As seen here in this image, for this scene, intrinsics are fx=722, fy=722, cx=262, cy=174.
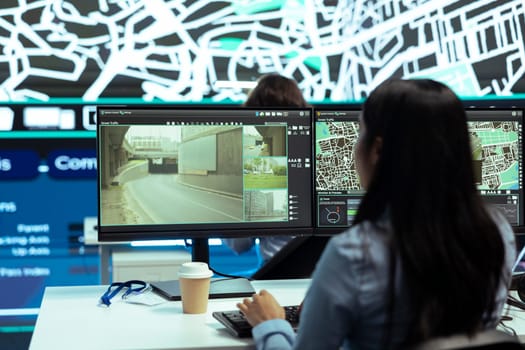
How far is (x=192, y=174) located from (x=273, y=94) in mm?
840

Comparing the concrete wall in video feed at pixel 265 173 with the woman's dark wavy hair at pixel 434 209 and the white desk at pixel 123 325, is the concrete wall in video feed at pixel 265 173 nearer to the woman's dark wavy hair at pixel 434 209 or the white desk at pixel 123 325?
the white desk at pixel 123 325

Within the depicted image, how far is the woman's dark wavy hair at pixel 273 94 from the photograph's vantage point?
8.70 feet

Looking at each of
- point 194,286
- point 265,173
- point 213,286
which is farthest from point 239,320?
point 265,173

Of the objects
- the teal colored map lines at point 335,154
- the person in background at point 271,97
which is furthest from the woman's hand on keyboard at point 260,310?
the person in background at point 271,97

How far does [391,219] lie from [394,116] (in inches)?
6.3

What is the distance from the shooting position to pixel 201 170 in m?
1.90

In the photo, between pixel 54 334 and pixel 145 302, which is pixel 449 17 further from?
pixel 54 334

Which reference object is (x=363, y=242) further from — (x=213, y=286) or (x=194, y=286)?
(x=213, y=286)

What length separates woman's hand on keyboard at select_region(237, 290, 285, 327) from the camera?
148 cm

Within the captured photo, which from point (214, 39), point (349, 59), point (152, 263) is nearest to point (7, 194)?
point (152, 263)

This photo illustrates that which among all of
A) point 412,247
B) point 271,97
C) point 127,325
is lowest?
point 127,325

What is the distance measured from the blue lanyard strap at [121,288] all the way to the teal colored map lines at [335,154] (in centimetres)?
55

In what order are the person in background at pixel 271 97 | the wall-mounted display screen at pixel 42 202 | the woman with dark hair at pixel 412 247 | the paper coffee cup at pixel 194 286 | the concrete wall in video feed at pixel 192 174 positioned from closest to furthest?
the woman with dark hair at pixel 412 247 → the paper coffee cup at pixel 194 286 → the concrete wall in video feed at pixel 192 174 → the person in background at pixel 271 97 → the wall-mounted display screen at pixel 42 202

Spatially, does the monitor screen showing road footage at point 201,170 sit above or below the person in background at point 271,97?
below
